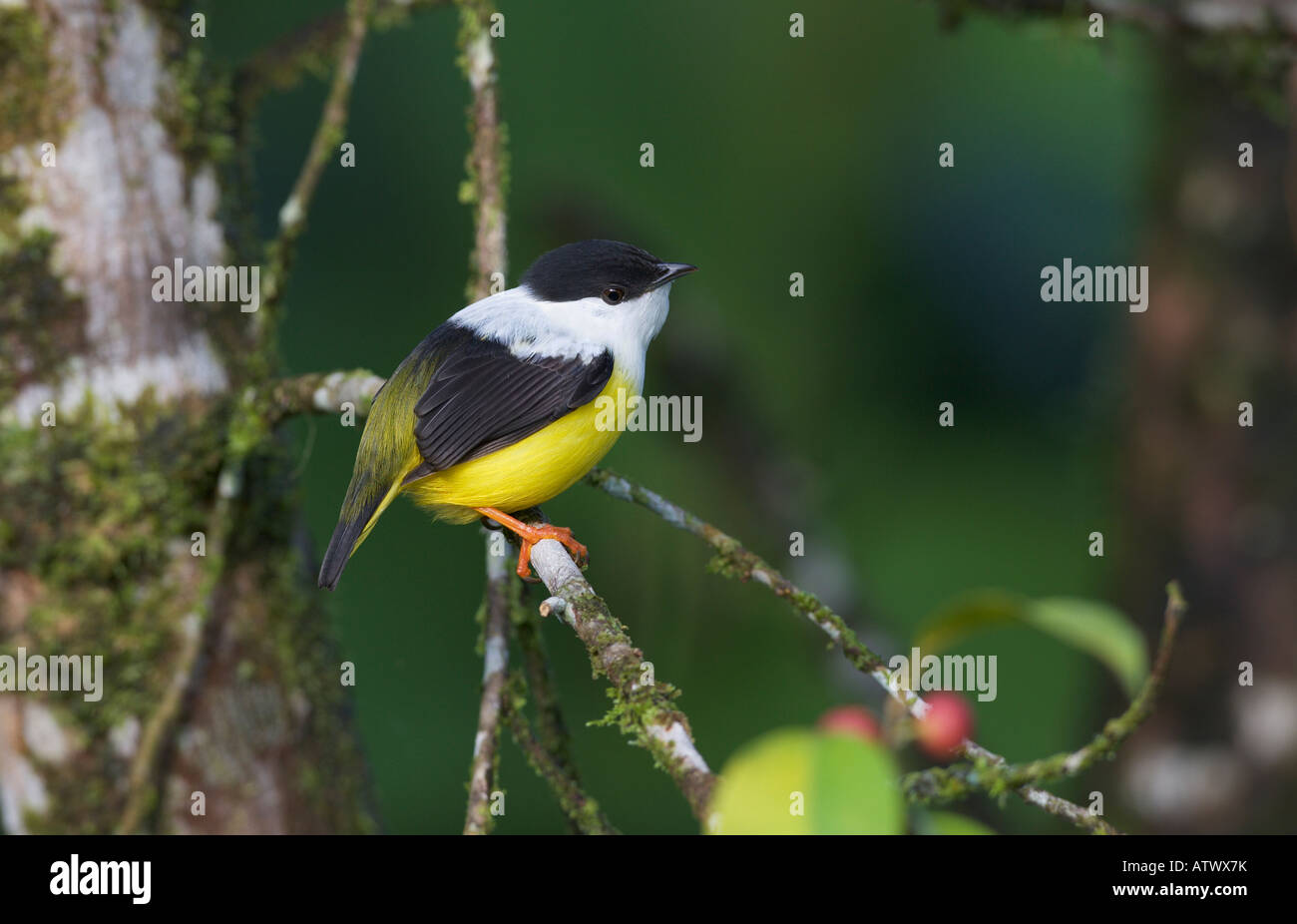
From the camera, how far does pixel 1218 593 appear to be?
437 cm

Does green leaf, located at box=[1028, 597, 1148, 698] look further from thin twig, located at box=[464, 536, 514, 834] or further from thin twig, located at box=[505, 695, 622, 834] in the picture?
thin twig, located at box=[464, 536, 514, 834]

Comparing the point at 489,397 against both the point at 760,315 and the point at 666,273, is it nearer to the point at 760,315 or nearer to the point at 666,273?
the point at 666,273

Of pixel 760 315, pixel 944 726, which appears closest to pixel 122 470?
pixel 944 726

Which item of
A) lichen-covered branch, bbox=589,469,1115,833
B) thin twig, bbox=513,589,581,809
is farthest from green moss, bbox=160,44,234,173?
thin twig, bbox=513,589,581,809

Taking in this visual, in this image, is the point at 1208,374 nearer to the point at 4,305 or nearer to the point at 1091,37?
the point at 1091,37

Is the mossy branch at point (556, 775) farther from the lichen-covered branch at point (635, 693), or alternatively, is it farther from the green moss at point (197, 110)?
the green moss at point (197, 110)

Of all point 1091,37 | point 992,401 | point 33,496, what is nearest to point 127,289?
point 33,496

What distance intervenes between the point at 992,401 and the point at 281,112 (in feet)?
13.0

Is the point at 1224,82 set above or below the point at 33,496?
above

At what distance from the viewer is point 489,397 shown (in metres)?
2.87

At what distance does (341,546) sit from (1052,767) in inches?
69.9

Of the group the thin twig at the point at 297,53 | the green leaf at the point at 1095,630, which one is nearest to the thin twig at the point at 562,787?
the green leaf at the point at 1095,630

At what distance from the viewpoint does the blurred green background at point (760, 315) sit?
5398 mm
